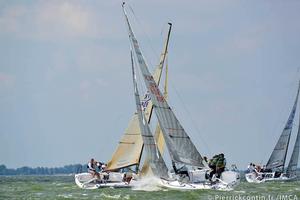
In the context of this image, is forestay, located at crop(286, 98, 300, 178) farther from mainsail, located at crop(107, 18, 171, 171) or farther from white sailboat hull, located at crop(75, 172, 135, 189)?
white sailboat hull, located at crop(75, 172, 135, 189)

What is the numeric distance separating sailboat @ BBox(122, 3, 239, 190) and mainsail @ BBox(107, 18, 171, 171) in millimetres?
4297

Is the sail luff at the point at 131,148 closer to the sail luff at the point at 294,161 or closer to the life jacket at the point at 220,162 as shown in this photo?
the life jacket at the point at 220,162

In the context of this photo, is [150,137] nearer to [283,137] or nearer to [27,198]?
[27,198]

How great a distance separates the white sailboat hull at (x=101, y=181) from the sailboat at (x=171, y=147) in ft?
14.2

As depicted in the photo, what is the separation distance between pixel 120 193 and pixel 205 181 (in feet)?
19.4

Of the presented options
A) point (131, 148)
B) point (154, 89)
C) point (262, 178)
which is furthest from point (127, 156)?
point (262, 178)

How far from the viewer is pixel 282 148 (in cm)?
7800

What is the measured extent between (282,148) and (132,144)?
93.3 ft

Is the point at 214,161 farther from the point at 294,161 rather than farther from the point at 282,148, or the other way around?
the point at 294,161

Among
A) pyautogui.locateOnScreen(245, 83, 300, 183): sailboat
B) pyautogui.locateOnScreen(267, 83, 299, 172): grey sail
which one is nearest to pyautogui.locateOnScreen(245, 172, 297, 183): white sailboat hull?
pyautogui.locateOnScreen(245, 83, 300, 183): sailboat

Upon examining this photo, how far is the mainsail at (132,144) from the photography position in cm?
5338

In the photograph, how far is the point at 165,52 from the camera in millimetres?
54656

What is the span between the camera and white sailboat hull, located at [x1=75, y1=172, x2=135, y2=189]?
2061 inches

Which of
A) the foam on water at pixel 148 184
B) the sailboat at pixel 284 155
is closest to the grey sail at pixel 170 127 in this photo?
the foam on water at pixel 148 184
